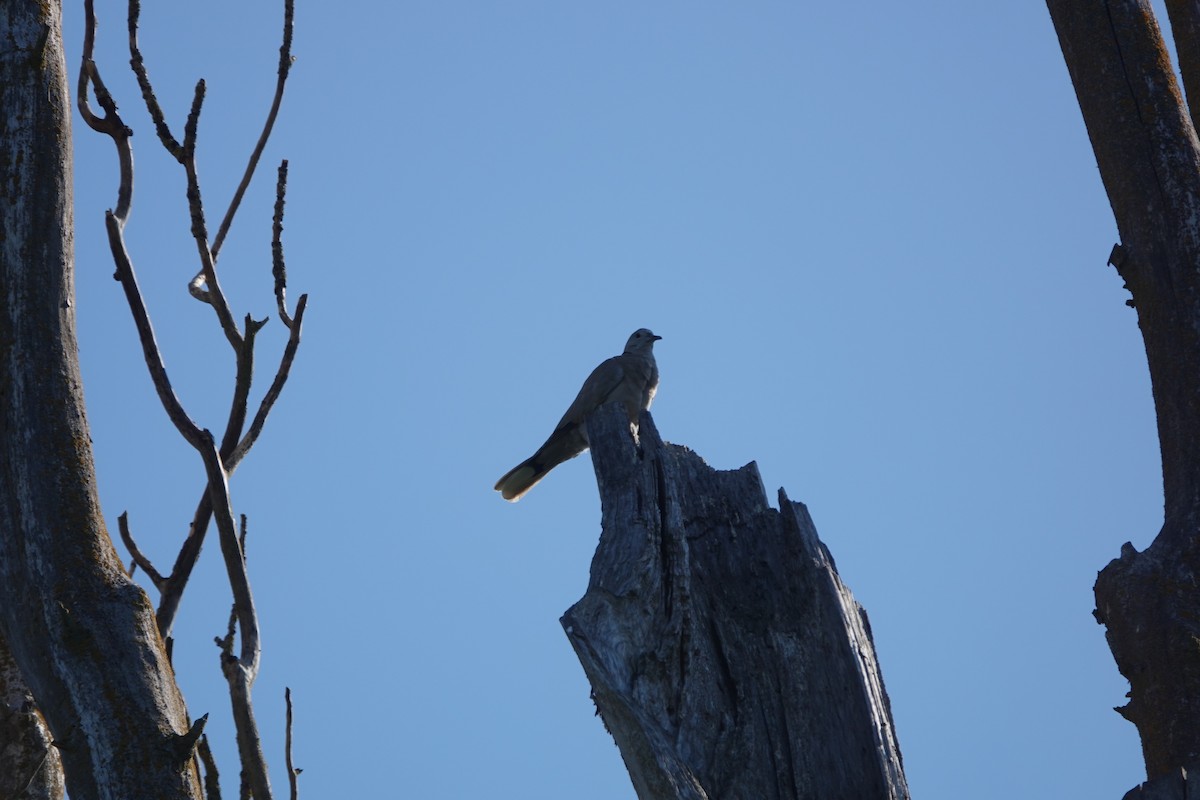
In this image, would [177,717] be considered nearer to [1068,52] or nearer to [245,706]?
[245,706]

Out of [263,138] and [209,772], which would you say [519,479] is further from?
[209,772]

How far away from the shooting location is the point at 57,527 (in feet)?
7.93

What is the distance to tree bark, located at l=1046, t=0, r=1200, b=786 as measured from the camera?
9.89 feet

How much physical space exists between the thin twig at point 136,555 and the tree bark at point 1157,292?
8.21 ft

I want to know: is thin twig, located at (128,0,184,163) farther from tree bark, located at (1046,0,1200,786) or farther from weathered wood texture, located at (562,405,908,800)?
tree bark, located at (1046,0,1200,786)

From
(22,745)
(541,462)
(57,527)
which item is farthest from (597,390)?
(57,527)

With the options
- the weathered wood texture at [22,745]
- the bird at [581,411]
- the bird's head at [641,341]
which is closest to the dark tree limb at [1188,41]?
the weathered wood texture at [22,745]

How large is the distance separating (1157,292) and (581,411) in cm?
552

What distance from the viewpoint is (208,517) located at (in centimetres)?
336

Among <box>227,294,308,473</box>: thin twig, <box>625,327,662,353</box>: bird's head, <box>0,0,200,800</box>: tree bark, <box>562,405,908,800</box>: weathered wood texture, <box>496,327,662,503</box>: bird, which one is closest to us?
<box>0,0,200,800</box>: tree bark

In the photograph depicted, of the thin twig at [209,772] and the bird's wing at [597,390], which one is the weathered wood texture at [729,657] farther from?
the bird's wing at [597,390]

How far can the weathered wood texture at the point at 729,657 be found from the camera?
2.79 meters

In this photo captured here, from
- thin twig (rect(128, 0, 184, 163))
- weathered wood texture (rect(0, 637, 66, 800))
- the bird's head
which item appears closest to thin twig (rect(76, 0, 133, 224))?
thin twig (rect(128, 0, 184, 163))

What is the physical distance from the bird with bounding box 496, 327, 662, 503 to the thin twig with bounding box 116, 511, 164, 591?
5.15m
